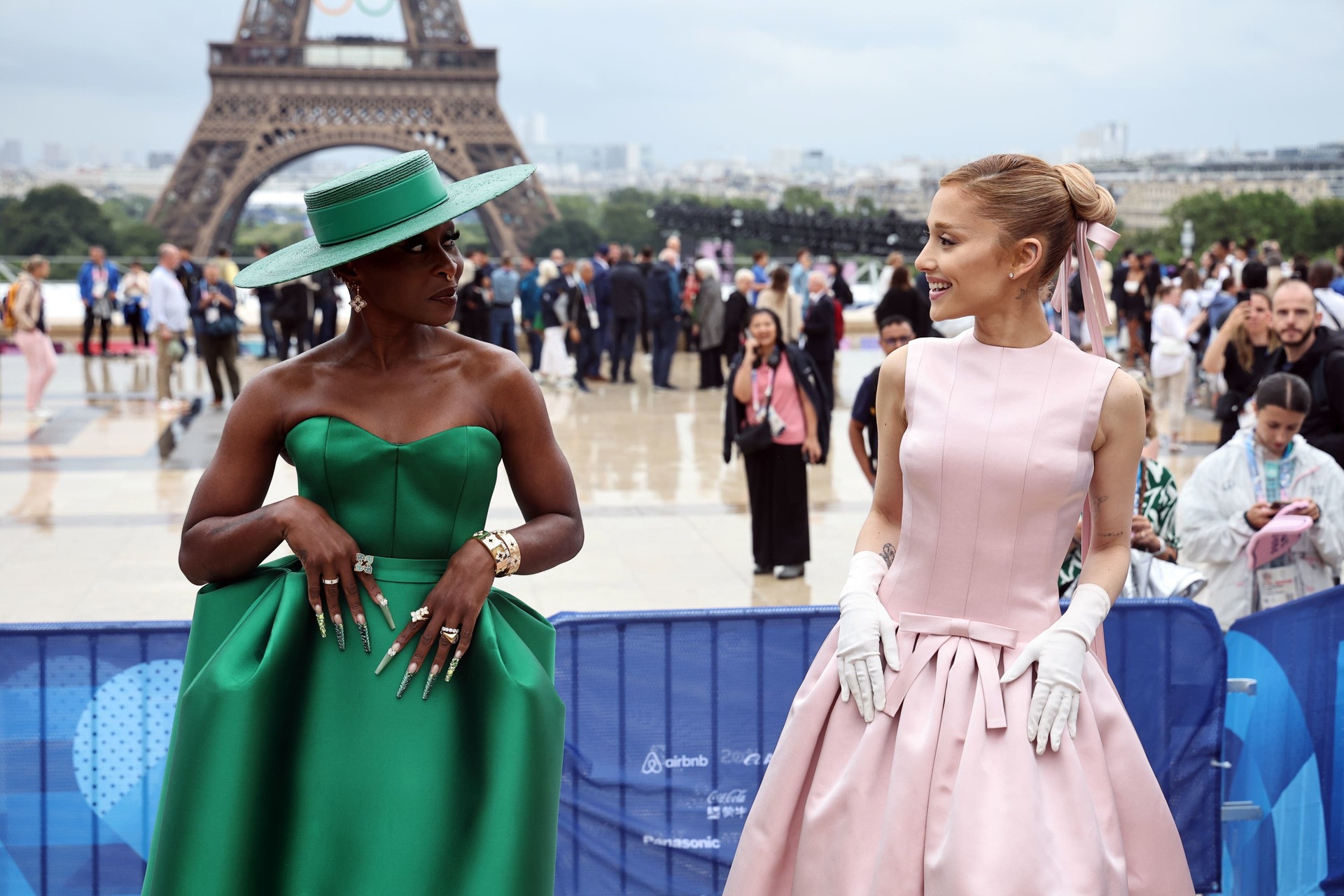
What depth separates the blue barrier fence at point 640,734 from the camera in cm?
335

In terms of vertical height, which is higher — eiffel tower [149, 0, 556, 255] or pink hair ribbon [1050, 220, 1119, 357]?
eiffel tower [149, 0, 556, 255]

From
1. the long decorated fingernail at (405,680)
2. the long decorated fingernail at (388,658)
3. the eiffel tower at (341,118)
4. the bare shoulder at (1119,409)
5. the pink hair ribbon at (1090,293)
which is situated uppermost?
the eiffel tower at (341,118)

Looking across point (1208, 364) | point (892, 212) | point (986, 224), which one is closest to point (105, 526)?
point (1208, 364)

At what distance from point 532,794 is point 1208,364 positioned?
283 inches

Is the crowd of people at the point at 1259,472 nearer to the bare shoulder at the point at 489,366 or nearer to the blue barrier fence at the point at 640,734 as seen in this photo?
the blue barrier fence at the point at 640,734

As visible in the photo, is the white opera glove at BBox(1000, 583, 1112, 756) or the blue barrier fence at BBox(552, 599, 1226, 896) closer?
the white opera glove at BBox(1000, 583, 1112, 756)

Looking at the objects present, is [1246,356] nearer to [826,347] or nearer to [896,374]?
[826,347]

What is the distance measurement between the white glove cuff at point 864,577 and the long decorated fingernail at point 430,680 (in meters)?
0.67

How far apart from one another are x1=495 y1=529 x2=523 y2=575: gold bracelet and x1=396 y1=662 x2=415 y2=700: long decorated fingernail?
20 cm

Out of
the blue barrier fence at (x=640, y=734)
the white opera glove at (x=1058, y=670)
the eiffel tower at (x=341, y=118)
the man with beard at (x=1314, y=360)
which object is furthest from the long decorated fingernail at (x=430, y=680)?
the eiffel tower at (x=341, y=118)

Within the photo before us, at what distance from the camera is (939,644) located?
226cm

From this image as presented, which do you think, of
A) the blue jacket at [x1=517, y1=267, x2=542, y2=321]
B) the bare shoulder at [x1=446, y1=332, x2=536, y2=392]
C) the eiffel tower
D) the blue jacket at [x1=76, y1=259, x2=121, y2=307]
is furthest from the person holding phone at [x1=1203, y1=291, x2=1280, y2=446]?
the eiffel tower

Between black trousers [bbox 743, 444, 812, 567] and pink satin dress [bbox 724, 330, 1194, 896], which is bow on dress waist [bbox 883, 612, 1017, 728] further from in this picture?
black trousers [bbox 743, 444, 812, 567]

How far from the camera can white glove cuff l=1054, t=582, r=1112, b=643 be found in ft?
7.17
